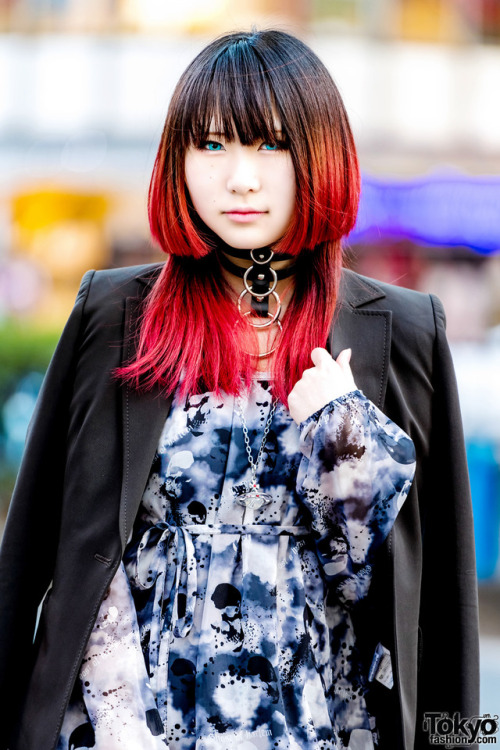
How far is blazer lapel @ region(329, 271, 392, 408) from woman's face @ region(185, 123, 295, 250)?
24cm

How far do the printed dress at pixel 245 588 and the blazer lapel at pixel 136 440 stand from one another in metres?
0.04

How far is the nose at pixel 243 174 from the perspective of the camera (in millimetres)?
1957

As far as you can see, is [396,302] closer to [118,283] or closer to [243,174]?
[243,174]

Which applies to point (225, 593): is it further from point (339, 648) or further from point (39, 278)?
point (39, 278)

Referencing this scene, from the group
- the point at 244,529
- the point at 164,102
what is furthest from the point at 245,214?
the point at 164,102

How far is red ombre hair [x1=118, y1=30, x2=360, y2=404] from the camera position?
77.3 inches

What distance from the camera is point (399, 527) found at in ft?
6.77

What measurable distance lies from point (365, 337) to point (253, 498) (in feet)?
1.42

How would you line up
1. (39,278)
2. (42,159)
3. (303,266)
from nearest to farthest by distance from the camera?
(303,266), (42,159), (39,278)

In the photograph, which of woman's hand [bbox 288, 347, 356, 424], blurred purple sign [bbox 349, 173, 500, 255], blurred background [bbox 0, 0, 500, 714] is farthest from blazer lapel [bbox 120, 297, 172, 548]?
blurred purple sign [bbox 349, 173, 500, 255]

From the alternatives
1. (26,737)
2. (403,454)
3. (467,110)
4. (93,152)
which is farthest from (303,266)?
(467,110)

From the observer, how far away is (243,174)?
1.96 meters

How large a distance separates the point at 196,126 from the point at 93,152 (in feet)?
33.7

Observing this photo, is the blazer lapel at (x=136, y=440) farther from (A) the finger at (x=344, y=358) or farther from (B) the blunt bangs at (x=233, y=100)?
(B) the blunt bangs at (x=233, y=100)
